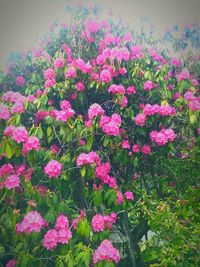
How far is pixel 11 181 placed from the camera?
2.98m

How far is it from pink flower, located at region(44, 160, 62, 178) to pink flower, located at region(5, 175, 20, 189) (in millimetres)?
277

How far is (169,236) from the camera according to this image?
307cm

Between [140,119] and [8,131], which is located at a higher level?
[140,119]

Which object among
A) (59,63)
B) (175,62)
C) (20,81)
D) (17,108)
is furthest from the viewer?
(175,62)

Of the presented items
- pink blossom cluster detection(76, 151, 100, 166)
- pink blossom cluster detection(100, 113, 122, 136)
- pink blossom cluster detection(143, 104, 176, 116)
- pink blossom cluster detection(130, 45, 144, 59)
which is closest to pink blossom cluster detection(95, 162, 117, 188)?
pink blossom cluster detection(76, 151, 100, 166)

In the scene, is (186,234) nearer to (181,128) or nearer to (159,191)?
(159,191)

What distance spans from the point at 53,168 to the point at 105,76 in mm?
1141

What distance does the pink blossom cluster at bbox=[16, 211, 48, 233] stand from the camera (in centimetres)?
289

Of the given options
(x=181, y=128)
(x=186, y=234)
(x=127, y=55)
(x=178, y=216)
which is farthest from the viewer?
(x=181, y=128)

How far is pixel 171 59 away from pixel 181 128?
1147 millimetres

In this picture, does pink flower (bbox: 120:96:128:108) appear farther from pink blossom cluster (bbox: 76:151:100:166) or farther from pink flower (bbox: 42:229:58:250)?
pink flower (bbox: 42:229:58:250)

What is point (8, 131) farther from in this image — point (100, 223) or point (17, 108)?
point (100, 223)

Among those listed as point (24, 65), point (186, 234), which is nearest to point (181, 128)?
point (186, 234)

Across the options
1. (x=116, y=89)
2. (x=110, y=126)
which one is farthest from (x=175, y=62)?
(x=110, y=126)
